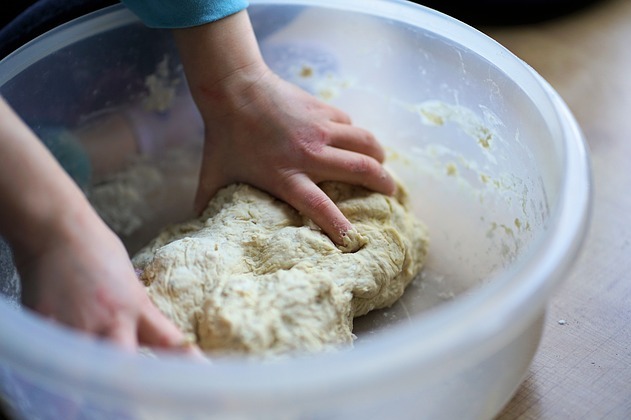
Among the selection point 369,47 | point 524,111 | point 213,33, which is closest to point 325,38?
point 369,47

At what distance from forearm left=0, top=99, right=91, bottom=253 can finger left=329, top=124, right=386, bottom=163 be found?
0.37m

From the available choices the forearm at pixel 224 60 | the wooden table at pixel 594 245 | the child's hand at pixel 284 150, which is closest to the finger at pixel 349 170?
the child's hand at pixel 284 150

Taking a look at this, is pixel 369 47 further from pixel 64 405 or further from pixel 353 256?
pixel 64 405

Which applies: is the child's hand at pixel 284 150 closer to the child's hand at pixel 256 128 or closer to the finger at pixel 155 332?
the child's hand at pixel 256 128

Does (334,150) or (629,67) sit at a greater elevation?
(334,150)

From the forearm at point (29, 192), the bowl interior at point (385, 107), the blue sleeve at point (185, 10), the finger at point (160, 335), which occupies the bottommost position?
the bowl interior at point (385, 107)

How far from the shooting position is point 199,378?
45 centimetres

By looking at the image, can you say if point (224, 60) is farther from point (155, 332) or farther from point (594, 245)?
point (594, 245)

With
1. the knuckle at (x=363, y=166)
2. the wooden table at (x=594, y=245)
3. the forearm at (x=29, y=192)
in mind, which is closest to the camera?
the forearm at (x=29, y=192)

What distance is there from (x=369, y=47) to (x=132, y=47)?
12.7 inches

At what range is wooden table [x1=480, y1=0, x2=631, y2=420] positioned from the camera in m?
0.73

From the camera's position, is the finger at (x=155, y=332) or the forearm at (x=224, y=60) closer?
the finger at (x=155, y=332)

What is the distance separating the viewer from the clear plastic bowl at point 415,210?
46 cm

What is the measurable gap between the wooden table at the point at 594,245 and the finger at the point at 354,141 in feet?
0.91
